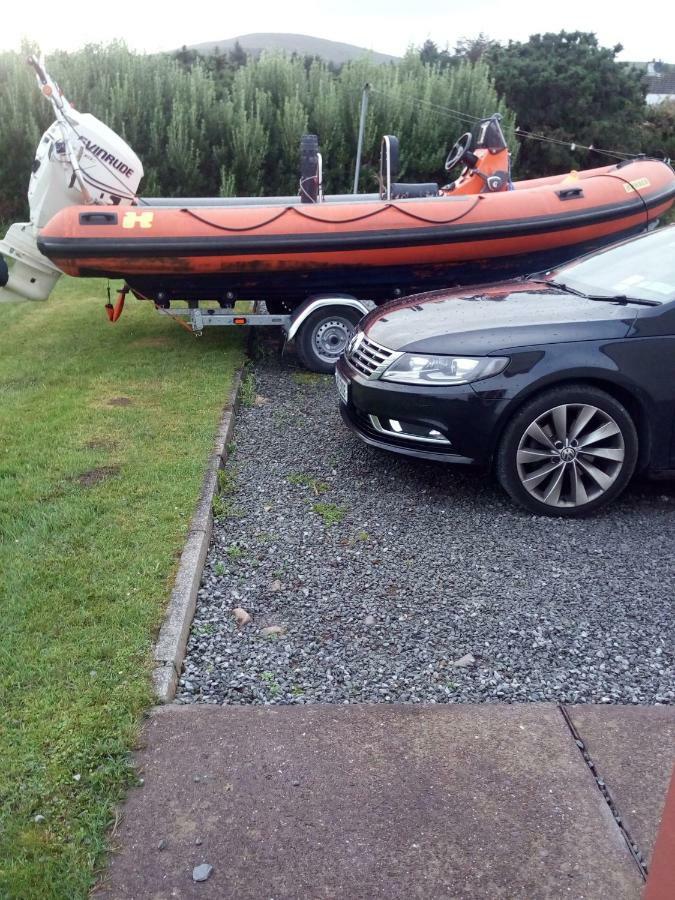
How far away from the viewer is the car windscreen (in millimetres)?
4816

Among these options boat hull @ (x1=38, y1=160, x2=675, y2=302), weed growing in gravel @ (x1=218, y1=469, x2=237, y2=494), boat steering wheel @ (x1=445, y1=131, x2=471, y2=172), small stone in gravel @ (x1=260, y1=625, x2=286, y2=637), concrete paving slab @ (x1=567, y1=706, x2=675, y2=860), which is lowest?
small stone in gravel @ (x1=260, y1=625, x2=286, y2=637)

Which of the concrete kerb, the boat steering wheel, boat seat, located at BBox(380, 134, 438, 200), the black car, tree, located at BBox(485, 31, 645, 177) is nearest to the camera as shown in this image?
the concrete kerb

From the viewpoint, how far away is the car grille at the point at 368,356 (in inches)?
188

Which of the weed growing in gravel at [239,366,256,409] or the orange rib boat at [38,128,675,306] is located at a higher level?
the orange rib boat at [38,128,675,306]

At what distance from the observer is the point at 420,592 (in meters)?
3.87

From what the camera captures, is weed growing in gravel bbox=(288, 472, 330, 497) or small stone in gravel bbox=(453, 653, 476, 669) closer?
small stone in gravel bbox=(453, 653, 476, 669)

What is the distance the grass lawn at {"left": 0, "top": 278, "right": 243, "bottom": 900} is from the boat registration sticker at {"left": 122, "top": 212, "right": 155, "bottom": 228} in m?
1.19

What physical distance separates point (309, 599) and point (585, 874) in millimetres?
1753

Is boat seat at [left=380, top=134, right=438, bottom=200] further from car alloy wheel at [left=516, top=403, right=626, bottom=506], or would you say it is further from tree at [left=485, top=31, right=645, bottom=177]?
tree at [left=485, top=31, right=645, bottom=177]

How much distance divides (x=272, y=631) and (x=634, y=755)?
1.50 meters

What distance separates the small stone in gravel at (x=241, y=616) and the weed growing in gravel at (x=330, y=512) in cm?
97

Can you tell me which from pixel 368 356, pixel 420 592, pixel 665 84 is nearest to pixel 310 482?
pixel 368 356

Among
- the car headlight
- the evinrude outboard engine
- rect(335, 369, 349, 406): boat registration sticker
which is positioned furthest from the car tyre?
the evinrude outboard engine

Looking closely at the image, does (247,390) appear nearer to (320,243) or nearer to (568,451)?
(320,243)
